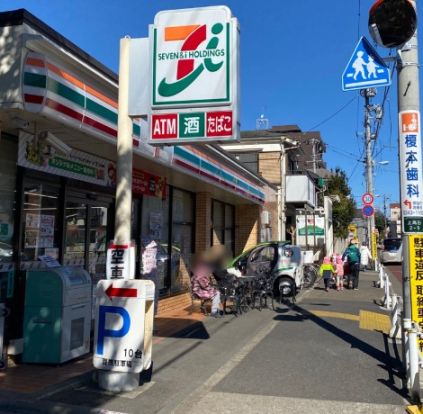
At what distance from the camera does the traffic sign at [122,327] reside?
5.53m

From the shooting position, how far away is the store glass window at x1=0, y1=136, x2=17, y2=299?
682 cm

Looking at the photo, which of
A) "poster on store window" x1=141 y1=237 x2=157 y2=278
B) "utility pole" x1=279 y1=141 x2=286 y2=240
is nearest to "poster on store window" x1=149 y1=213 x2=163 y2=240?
"poster on store window" x1=141 y1=237 x2=157 y2=278

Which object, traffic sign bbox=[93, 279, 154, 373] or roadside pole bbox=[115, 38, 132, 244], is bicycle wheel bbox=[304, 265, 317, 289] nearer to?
traffic sign bbox=[93, 279, 154, 373]

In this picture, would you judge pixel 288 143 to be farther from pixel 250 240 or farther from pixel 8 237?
pixel 8 237

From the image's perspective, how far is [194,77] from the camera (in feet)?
19.2

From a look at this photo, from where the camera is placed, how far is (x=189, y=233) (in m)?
14.2

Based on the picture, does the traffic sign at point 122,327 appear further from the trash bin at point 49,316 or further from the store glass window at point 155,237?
the store glass window at point 155,237

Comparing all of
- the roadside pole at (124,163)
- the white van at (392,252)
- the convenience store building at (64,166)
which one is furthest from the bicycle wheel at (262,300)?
the white van at (392,252)

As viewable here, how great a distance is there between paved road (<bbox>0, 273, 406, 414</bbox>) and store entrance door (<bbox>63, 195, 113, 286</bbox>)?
2082 mm

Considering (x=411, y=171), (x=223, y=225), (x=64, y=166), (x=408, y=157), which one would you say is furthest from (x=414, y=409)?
(x=223, y=225)

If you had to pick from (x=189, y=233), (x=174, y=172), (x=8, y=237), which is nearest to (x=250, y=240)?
(x=189, y=233)

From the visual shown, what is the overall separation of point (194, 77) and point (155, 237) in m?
6.38

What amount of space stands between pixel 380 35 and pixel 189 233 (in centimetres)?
903

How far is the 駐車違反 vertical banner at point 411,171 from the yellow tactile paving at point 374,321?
3.85 m
